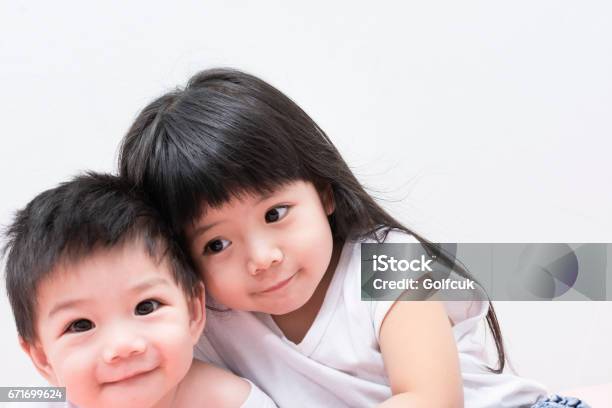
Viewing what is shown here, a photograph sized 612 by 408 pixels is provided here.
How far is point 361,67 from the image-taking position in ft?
4.84

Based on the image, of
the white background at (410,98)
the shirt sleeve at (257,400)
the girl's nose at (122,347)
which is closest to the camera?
the girl's nose at (122,347)

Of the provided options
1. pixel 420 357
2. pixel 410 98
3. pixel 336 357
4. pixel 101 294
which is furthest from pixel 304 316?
pixel 410 98

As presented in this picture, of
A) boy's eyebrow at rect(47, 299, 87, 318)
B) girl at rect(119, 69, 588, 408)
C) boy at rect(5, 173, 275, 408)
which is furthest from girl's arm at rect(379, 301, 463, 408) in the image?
boy's eyebrow at rect(47, 299, 87, 318)

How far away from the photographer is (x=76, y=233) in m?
0.93

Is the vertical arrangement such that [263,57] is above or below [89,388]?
above

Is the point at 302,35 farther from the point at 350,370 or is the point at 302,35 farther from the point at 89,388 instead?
the point at 89,388

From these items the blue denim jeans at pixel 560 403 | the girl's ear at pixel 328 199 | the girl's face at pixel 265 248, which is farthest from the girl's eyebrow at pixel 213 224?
the blue denim jeans at pixel 560 403

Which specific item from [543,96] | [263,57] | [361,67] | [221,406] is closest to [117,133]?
[263,57]

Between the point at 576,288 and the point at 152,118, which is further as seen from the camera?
the point at 576,288

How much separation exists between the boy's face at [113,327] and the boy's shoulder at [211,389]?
0.09 meters

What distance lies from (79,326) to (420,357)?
35 centimetres

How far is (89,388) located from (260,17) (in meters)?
0.70

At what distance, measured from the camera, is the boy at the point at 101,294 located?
922 mm

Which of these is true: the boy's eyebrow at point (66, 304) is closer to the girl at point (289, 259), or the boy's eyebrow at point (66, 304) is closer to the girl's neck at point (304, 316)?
the girl at point (289, 259)
